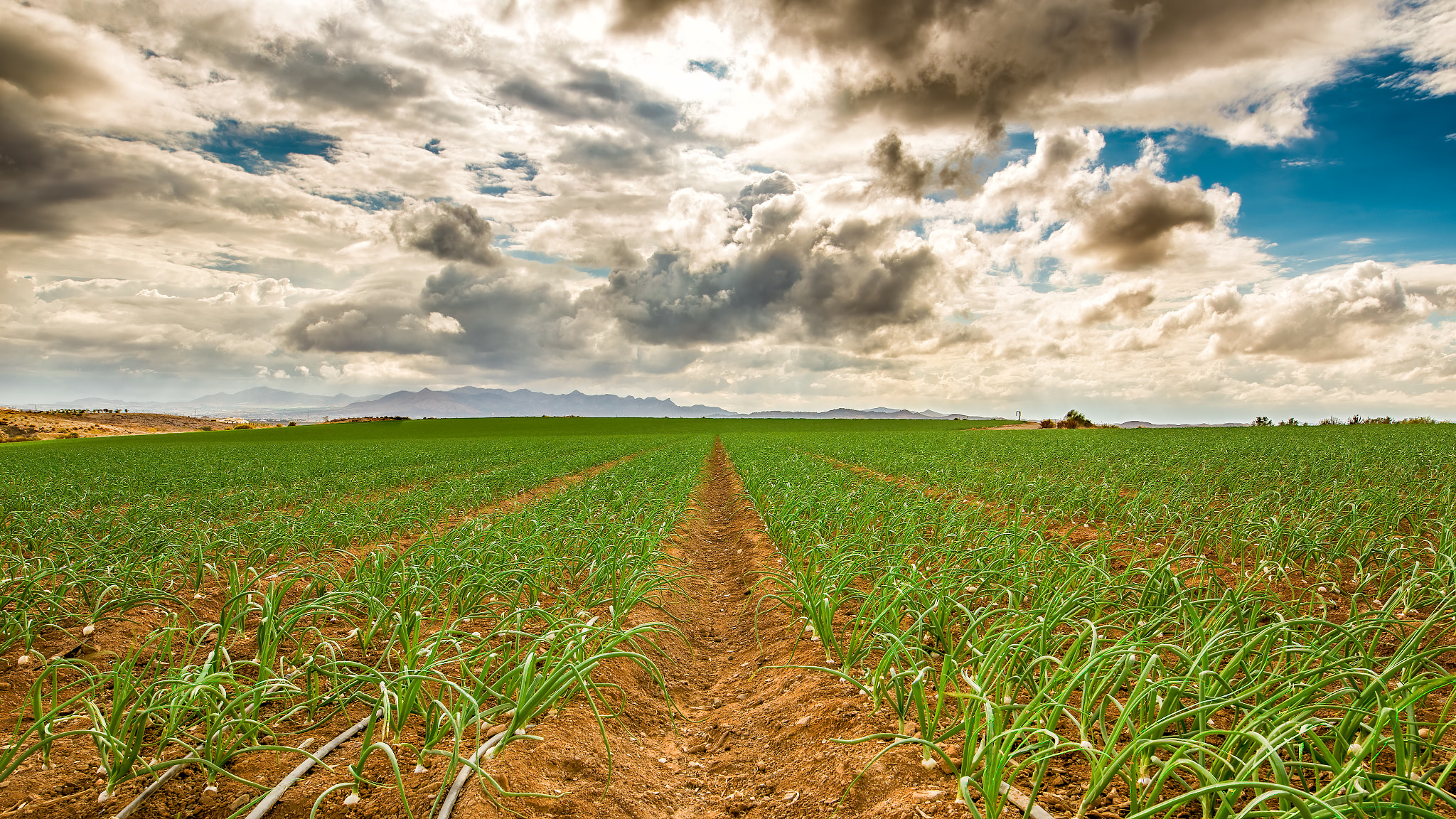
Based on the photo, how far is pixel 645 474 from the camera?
1698 cm

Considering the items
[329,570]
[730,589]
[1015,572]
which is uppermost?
[1015,572]

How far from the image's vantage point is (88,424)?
9931 centimetres

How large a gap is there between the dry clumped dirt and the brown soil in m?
109

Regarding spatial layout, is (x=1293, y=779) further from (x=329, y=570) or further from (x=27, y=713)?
(x=329, y=570)

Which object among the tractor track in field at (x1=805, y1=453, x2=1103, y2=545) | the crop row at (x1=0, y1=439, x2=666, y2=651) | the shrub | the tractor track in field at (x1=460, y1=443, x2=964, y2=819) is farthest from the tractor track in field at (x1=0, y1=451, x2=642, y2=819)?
the shrub

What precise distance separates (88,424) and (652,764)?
142m

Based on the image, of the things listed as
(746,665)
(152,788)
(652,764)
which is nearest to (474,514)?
(746,665)

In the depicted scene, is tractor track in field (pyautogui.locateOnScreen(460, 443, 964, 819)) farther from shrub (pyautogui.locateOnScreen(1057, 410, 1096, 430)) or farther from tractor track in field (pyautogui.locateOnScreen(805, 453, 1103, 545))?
shrub (pyautogui.locateOnScreen(1057, 410, 1096, 430))

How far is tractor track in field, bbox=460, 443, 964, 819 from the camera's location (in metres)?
3.40

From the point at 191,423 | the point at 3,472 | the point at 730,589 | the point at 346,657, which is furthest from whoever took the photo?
the point at 191,423

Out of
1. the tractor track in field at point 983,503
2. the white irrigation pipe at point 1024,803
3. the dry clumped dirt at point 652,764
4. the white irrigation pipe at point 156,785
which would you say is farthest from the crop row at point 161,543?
the tractor track in field at point 983,503

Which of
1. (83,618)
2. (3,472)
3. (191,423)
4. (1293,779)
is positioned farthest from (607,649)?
(191,423)

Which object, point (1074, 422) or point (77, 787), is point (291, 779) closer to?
point (77, 787)

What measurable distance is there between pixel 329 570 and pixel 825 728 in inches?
266
